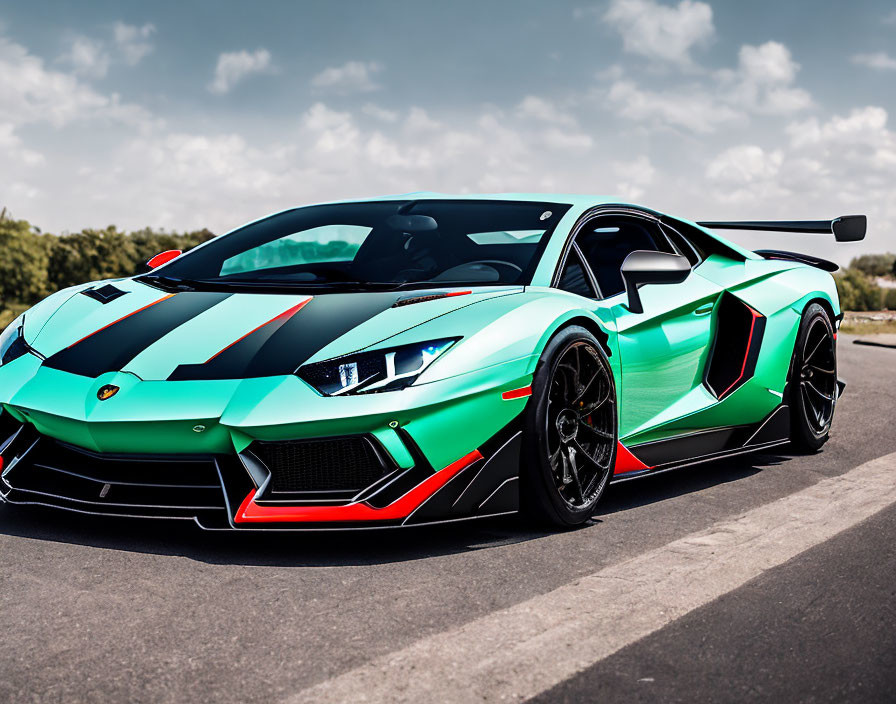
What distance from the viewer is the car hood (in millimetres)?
3223

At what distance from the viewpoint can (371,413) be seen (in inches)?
120

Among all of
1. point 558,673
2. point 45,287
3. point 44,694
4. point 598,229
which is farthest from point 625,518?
point 45,287

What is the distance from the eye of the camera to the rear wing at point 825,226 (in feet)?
19.4

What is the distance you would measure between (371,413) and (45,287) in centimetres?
12113

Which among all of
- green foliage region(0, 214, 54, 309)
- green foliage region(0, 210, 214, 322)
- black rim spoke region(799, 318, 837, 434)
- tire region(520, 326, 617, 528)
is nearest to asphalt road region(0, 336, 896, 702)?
tire region(520, 326, 617, 528)

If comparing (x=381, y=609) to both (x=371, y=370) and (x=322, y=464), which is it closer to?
(x=322, y=464)

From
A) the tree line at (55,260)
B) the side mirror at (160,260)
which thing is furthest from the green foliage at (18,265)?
the side mirror at (160,260)

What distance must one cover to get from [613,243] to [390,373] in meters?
1.85

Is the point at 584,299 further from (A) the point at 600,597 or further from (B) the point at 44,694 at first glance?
(B) the point at 44,694

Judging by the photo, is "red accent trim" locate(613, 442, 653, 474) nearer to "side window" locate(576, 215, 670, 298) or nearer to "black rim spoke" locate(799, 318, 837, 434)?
"side window" locate(576, 215, 670, 298)

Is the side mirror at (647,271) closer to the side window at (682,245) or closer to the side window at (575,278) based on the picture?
the side window at (575,278)

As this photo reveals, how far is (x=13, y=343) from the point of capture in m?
3.74

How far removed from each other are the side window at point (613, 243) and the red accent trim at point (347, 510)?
135 centimetres

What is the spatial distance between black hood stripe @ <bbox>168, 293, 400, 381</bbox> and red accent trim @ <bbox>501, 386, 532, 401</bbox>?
490 millimetres
